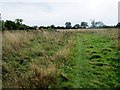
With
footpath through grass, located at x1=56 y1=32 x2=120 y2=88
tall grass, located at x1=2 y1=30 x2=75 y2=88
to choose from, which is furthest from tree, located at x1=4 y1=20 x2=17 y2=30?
footpath through grass, located at x1=56 y1=32 x2=120 y2=88

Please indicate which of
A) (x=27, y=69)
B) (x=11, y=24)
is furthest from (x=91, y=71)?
(x=11, y=24)

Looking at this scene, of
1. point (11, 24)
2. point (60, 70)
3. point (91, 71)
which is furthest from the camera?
point (11, 24)

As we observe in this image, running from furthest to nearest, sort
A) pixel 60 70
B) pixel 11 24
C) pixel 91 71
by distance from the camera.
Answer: pixel 11 24 → pixel 91 71 → pixel 60 70

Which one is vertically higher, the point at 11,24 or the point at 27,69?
the point at 11,24

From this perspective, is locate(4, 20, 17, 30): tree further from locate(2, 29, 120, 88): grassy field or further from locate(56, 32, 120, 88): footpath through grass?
locate(56, 32, 120, 88): footpath through grass

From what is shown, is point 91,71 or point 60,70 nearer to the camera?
point 60,70

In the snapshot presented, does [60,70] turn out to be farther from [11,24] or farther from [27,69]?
[11,24]

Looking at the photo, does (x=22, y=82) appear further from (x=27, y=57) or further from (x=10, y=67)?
(x=27, y=57)

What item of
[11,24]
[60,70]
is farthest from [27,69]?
[11,24]

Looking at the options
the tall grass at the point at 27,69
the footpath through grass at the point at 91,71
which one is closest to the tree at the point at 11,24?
the tall grass at the point at 27,69

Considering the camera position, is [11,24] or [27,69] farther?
[11,24]

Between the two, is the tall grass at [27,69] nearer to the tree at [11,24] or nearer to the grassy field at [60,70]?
the grassy field at [60,70]

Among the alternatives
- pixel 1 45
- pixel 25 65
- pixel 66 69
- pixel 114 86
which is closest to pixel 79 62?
pixel 66 69

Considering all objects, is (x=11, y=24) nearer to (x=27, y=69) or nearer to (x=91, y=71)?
(x=27, y=69)
